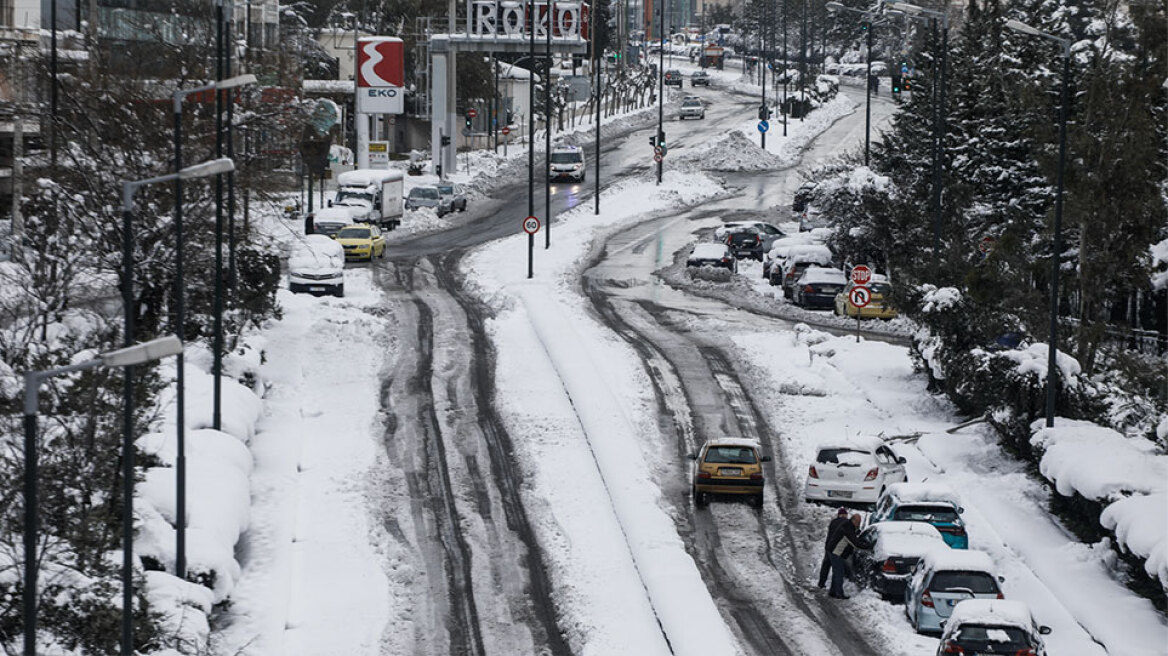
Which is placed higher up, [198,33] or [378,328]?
[198,33]

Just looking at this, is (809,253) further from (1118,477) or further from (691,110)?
(691,110)

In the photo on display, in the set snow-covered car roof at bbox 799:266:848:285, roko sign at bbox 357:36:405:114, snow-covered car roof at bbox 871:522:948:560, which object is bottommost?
snow-covered car roof at bbox 871:522:948:560

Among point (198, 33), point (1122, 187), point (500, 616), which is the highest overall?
point (198, 33)

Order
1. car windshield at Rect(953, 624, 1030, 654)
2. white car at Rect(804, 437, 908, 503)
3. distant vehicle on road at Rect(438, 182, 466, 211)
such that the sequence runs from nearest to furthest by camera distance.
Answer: car windshield at Rect(953, 624, 1030, 654), white car at Rect(804, 437, 908, 503), distant vehicle on road at Rect(438, 182, 466, 211)

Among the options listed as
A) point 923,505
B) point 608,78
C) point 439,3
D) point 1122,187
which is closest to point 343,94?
point 439,3

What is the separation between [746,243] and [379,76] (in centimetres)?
2348

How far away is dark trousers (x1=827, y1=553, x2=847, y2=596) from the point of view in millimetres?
26844

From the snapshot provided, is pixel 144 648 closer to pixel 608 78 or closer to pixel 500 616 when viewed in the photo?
pixel 500 616

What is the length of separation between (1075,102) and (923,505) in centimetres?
1911

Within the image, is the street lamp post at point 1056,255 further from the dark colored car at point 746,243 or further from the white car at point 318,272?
the dark colored car at point 746,243

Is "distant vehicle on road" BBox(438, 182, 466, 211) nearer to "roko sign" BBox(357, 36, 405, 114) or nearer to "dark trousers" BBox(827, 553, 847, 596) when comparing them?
"roko sign" BBox(357, 36, 405, 114)

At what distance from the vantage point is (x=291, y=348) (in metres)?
44.6

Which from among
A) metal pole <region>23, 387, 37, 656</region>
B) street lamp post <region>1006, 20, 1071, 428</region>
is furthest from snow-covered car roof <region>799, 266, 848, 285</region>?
metal pole <region>23, 387, 37, 656</region>

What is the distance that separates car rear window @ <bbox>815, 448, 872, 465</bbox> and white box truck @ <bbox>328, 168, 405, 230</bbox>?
36.0 meters
